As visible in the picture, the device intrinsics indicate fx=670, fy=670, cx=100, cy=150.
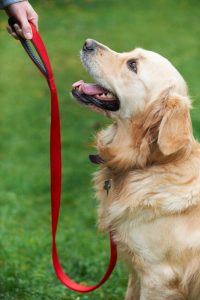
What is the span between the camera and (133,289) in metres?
4.69

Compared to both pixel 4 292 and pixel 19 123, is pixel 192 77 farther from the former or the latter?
pixel 4 292

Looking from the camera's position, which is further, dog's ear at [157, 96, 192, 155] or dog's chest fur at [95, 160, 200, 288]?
dog's chest fur at [95, 160, 200, 288]

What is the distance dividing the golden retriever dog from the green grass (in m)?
0.42

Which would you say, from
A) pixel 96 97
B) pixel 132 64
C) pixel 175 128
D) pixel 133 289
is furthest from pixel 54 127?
pixel 133 289

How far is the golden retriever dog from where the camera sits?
4.20 meters

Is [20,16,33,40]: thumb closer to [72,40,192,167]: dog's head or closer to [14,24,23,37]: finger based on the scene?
[14,24,23,37]: finger

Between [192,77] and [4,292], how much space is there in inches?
294

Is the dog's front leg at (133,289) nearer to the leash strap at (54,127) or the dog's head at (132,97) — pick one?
the leash strap at (54,127)

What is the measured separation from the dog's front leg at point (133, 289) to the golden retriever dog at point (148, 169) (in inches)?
0.6

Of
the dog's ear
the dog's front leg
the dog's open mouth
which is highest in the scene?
the dog's open mouth

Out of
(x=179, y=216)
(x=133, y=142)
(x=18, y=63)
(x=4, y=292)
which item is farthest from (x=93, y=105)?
(x=18, y=63)

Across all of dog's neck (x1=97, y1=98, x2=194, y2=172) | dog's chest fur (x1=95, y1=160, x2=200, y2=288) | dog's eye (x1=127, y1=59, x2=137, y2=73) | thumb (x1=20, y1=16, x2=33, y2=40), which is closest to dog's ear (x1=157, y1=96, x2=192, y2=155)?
dog's neck (x1=97, y1=98, x2=194, y2=172)

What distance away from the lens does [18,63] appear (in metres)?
13.9

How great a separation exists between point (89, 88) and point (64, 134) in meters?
5.66
